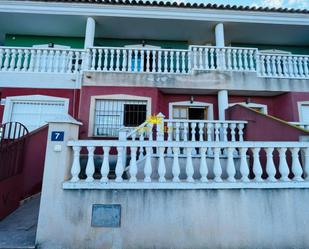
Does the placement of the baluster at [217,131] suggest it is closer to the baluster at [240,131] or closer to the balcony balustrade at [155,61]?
the baluster at [240,131]

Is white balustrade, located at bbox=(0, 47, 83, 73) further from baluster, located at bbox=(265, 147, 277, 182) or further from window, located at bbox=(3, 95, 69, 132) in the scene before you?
baluster, located at bbox=(265, 147, 277, 182)

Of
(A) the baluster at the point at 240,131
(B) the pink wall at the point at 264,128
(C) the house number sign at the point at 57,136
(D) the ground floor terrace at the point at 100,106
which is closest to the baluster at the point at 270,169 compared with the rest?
(B) the pink wall at the point at 264,128

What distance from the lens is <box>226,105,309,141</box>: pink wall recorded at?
443 cm

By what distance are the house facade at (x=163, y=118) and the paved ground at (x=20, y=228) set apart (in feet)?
1.38

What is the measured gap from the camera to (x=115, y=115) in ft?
25.3

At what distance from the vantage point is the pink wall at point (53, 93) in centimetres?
759

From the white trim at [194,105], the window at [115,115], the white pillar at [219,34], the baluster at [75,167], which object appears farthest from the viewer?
the white trim at [194,105]

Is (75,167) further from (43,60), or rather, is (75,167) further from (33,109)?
(43,60)

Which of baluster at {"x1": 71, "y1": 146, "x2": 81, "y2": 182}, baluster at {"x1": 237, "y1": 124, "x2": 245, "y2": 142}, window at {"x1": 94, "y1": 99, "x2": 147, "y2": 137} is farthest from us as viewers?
window at {"x1": 94, "y1": 99, "x2": 147, "y2": 137}

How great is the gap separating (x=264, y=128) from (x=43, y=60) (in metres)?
8.03

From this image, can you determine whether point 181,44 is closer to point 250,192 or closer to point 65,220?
point 250,192

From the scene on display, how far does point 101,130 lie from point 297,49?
34.7ft

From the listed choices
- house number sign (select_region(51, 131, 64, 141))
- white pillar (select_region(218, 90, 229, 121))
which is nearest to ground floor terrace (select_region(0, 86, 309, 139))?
white pillar (select_region(218, 90, 229, 121))

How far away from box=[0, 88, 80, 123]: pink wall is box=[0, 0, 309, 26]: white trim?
3.23 meters
